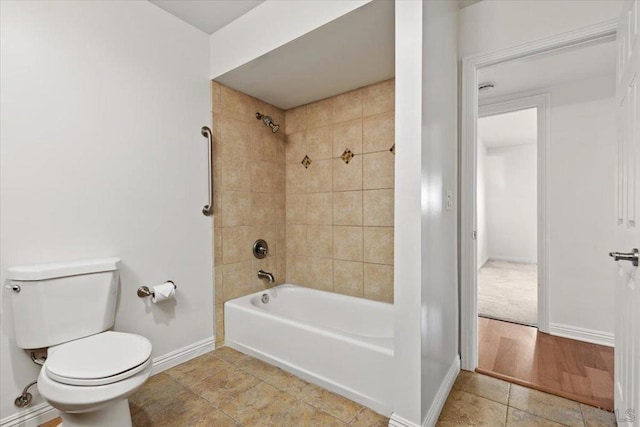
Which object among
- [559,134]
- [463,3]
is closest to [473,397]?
[559,134]

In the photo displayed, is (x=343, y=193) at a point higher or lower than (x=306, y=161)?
lower

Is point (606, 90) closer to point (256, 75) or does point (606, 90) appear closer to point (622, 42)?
point (622, 42)

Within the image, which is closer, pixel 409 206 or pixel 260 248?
pixel 409 206

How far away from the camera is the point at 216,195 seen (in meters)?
2.27

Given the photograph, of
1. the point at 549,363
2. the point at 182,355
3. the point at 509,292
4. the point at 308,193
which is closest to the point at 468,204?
the point at 549,363

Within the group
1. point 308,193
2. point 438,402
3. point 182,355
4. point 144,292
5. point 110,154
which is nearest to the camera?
point 438,402

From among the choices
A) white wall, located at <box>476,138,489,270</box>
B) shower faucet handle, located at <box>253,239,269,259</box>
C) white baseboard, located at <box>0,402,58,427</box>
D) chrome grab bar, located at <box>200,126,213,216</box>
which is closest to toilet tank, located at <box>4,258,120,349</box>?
white baseboard, located at <box>0,402,58,427</box>

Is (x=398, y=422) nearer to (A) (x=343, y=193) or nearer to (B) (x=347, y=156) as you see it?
(A) (x=343, y=193)

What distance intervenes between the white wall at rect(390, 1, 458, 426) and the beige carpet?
6.19ft

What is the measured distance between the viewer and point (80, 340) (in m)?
1.45

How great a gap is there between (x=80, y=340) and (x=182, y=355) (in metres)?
0.77

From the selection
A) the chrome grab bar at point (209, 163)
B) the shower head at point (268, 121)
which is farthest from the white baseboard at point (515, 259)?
the chrome grab bar at point (209, 163)

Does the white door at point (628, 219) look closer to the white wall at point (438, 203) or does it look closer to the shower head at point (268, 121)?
the white wall at point (438, 203)

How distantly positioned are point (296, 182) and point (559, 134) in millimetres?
2280
